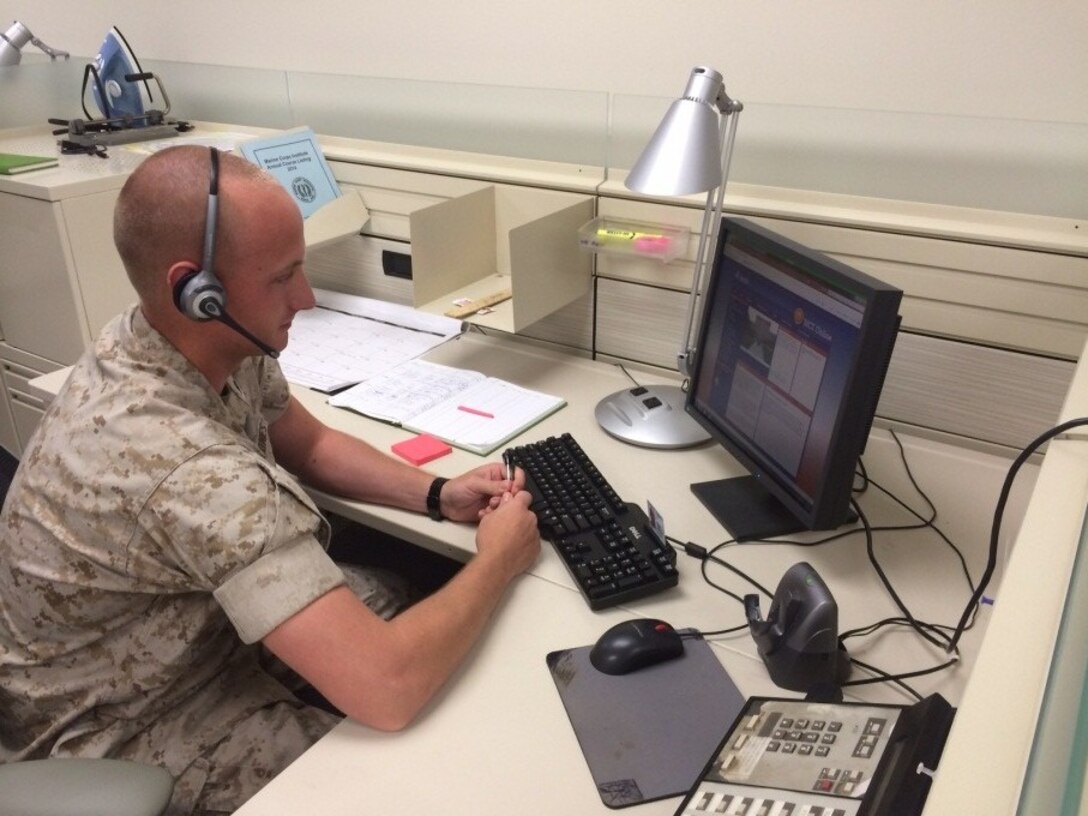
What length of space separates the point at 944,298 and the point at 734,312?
38 centimetres

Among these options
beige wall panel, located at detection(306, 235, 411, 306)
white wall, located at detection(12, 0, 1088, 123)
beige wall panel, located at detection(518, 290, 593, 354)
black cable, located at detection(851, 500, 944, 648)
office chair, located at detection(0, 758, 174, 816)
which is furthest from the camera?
beige wall panel, located at detection(306, 235, 411, 306)

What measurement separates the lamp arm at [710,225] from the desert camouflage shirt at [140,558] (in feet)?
2.48

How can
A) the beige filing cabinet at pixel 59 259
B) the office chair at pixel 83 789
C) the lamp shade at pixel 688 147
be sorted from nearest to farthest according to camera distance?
Result: the office chair at pixel 83 789 → the lamp shade at pixel 688 147 → the beige filing cabinet at pixel 59 259

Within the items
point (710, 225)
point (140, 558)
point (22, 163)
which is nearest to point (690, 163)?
point (710, 225)

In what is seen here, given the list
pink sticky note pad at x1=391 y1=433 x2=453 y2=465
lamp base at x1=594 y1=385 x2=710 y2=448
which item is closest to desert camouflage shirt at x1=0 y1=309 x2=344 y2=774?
pink sticky note pad at x1=391 y1=433 x2=453 y2=465

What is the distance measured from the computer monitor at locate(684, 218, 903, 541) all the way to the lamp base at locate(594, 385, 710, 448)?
7cm

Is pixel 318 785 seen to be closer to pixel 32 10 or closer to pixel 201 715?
pixel 201 715

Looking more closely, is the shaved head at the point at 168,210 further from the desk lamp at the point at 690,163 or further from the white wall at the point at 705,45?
the white wall at the point at 705,45

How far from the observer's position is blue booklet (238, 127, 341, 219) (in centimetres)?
195

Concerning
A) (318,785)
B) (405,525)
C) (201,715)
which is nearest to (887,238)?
(405,525)

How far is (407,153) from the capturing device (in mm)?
1995

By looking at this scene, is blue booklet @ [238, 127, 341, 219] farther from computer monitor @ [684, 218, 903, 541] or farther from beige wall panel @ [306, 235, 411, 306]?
computer monitor @ [684, 218, 903, 541]

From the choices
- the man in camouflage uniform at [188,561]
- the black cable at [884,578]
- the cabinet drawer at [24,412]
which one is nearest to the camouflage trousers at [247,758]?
the man in camouflage uniform at [188,561]

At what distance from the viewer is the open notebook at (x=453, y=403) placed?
4.93 ft
